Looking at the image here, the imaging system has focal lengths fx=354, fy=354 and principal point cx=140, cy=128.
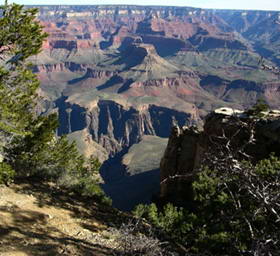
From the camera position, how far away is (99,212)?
23.3 m

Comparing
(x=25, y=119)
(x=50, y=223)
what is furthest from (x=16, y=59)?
(x=50, y=223)

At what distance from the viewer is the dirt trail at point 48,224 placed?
1523cm

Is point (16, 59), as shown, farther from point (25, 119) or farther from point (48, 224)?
point (48, 224)

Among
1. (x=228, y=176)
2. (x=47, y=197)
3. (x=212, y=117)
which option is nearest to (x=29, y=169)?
(x=47, y=197)

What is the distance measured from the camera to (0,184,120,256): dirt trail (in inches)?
600

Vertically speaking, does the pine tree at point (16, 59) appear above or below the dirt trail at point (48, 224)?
above

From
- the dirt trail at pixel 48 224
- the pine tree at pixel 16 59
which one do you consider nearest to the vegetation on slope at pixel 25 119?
the pine tree at pixel 16 59

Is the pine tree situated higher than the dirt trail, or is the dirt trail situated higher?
the pine tree

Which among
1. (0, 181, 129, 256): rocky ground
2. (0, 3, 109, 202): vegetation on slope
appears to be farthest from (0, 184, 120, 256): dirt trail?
(0, 3, 109, 202): vegetation on slope

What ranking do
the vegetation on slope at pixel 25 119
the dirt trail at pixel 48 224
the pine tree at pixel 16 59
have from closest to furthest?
1. the dirt trail at pixel 48 224
2. the pine tree at pixel 16 59
3. the vegetation on slope at pixel 25 119

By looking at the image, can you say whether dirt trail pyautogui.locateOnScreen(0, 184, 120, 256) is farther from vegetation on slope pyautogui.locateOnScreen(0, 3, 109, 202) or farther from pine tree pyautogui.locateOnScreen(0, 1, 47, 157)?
pine tree pyautogui.locateOnScreen(0, 1, 47, 157)

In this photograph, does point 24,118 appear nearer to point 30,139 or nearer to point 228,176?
point 30,139

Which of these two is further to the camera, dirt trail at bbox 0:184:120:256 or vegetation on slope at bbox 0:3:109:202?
vegetation on slope at bbox 0:3:109:202

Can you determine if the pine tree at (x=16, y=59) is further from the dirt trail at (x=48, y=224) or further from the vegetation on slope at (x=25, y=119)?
the dirt trail at (x=48, y=224)
